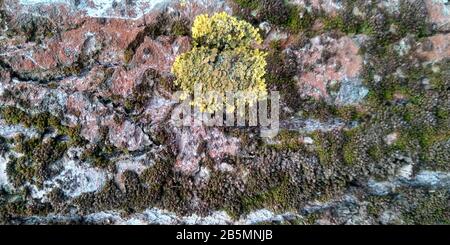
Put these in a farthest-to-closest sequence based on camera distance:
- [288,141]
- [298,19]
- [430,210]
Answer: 1. [288,141]
2. [430,210]
3. [298,19]

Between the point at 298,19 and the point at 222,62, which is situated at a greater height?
the point at 298,19

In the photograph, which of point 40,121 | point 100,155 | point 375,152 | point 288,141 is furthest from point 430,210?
point 40,121

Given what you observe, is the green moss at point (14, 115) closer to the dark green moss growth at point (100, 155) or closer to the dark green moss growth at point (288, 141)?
the dark green moss growth at point (100, 155)

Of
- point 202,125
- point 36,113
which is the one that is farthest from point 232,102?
point 36,113

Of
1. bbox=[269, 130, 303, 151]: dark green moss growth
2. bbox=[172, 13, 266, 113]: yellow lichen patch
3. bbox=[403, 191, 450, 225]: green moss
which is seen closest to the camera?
bbox=[172, 13, 266, 113]: yellow lichen patch

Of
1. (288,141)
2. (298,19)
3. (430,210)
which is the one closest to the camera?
(298,19)

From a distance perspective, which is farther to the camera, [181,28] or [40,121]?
[40,121]

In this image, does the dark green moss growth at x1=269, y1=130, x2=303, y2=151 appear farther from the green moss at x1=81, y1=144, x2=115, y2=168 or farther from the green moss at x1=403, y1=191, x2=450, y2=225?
the green moss at x1=81, y1=144, x2=115, y2=168

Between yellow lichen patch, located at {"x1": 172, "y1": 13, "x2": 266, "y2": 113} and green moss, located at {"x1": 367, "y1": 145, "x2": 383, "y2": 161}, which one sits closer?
yellow lichen patch, located at {"x1": 172, "y1": 13, "x2": 266, "y2": 113}

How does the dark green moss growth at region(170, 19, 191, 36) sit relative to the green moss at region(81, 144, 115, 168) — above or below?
above

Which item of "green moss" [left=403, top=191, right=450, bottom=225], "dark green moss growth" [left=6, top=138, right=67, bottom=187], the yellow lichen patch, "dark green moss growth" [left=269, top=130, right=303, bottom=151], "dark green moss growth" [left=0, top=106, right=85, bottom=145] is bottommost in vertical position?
"green moss" [left=403, top=191, right=450, bottom=225]

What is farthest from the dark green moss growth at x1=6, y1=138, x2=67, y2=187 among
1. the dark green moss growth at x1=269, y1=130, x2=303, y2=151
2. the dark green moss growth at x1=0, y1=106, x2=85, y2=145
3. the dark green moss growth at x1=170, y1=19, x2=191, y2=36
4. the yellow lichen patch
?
the dark green moss growth at x1=269, y1=130, x2=303, y2=151

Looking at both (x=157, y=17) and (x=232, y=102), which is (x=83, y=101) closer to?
(x=157, y=17)

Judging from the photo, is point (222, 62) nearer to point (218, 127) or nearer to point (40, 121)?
point (218, 127)
